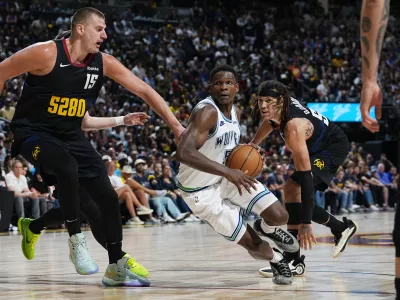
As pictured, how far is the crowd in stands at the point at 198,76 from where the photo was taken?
1399 centimetres

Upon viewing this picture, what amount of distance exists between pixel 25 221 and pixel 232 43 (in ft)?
67.2

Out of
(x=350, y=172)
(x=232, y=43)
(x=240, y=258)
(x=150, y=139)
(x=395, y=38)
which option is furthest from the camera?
Answer: (x=395, y=38)

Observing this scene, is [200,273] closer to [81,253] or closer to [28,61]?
[81,253]

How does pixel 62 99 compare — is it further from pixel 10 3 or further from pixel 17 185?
pixel 10 3

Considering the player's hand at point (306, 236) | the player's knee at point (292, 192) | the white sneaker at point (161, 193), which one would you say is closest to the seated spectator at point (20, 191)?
the white sneaker at point (161, 193)

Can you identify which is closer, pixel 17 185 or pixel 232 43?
pixel 17 185

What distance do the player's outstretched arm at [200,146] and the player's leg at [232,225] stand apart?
0.41 metres

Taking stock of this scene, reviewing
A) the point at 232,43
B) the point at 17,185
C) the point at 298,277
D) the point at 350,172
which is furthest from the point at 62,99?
the point at 232,43

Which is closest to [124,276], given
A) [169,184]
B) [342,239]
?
[342,239]

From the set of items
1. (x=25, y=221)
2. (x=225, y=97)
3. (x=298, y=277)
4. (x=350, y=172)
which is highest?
(x=225, y=97)

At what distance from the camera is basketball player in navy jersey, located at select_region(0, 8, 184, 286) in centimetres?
525

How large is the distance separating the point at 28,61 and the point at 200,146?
1.33 metres

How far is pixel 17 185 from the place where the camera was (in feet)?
38.9

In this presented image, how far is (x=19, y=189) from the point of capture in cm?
1184
